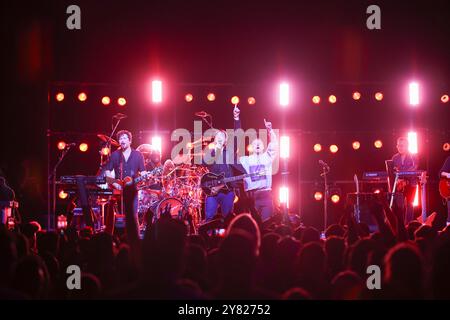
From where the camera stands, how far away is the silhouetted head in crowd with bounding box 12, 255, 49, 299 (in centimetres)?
291

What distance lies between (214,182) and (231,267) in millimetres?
7584

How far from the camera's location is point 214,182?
10.2m

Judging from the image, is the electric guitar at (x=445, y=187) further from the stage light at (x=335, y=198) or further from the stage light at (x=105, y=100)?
the stage light at (x=105, y=100)

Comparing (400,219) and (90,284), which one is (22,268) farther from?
(400,219)

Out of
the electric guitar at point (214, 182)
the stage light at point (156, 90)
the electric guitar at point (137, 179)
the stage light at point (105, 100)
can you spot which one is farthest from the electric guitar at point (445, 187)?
the stage light at point (105, 100)

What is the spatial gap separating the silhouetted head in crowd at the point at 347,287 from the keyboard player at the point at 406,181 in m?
8.09

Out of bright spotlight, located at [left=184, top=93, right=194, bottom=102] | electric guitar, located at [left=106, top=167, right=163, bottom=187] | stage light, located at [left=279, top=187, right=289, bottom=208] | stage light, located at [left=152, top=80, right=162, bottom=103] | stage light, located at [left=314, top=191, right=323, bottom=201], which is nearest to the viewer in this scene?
electric guitar, located at [left=106, top=167, right=163, bottom=187]

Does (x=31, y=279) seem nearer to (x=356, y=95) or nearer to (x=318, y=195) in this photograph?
(x=318, y=195)

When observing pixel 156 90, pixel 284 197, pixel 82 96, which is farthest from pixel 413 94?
pixel 82 96

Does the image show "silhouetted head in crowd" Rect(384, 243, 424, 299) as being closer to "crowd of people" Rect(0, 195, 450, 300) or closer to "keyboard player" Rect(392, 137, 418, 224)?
"crowd of people" Rect(0, 195, 450, 300)

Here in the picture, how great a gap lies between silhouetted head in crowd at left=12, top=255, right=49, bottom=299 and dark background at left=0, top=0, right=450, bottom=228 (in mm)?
8862

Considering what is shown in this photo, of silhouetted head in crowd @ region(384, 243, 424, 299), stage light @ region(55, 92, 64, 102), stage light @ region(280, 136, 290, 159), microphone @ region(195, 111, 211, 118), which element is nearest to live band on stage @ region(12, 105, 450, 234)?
microphone @ region(195, 111, 211, 118)
